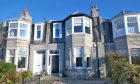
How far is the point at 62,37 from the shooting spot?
82.0 ft

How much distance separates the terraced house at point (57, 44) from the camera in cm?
2277

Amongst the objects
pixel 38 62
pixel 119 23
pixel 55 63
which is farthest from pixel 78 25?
pixel 38 62

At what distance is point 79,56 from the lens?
74.4 feet

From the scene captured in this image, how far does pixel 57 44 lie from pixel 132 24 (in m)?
9.82

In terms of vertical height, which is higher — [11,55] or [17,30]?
[17,30]

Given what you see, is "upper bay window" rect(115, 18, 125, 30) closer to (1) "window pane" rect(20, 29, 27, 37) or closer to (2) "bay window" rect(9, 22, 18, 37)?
(1) "window pane" rect(20, 29, 27, 37)

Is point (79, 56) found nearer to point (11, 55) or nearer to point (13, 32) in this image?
point (11, 55)

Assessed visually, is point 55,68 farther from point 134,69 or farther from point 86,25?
point 134,69

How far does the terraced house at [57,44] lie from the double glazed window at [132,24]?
10.5 ft

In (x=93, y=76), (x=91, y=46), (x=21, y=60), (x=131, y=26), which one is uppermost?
(x=131, y=26)

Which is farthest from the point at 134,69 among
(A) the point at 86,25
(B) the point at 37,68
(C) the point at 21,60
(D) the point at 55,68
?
(C) the point at 21,60

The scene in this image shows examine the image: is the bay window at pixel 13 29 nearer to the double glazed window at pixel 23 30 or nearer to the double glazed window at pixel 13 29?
the double glazed window at pixel 13 29

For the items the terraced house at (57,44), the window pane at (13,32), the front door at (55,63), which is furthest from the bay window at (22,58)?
the front door at (55,63)

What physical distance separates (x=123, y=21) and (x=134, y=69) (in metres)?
7.53
